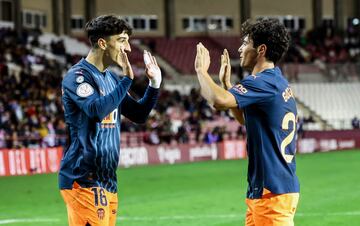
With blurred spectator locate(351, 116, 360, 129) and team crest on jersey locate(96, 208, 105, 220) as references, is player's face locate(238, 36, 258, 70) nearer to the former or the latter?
team crest on jersey locate(96, 208, 105, 220)

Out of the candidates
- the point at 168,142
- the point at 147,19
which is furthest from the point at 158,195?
the point at 147,19

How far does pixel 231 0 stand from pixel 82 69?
51285 millimetres

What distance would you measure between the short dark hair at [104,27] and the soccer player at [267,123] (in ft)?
2.47

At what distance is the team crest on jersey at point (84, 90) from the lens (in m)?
6.11

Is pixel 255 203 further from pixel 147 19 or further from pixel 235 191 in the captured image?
pixel 147 19

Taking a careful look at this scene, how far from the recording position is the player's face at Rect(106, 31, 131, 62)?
6387 millimetres

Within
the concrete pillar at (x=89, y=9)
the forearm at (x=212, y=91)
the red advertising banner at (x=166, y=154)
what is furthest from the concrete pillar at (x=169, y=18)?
the forearm at (x=212, y=91)

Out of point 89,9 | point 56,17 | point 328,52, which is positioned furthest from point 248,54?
point 328,52

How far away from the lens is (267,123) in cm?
590

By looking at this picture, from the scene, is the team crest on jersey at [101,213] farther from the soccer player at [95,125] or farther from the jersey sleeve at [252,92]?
the jersey sleeve at [252,92]

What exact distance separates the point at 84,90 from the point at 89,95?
7 cm

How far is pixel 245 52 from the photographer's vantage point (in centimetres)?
604

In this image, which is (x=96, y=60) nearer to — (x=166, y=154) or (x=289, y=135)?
(x=289, y=135)

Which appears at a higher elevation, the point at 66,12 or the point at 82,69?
the point at 66,12
